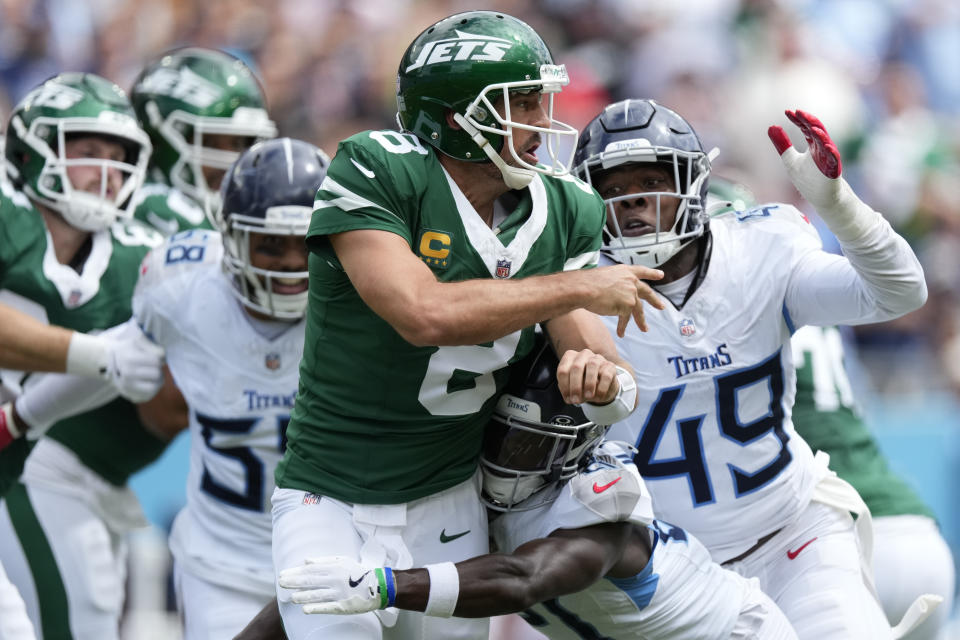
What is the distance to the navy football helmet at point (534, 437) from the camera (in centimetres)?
335

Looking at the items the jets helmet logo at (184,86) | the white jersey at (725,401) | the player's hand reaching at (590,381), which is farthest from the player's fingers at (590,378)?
the jets helmet logo at (184,86)

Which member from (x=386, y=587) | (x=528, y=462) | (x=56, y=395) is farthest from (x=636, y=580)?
(x=56, y=395)

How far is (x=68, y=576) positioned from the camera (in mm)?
4824

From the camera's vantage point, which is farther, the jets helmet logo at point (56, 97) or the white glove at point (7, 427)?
the jets helmet logo at point (56, 97)

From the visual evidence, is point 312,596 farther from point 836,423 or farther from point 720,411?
Result: point 836,423

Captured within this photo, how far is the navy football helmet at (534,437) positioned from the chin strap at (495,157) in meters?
0.44

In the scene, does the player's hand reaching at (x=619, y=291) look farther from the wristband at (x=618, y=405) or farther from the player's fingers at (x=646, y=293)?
the wristband at (x=618, y=405)

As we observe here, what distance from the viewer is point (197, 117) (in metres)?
5.80

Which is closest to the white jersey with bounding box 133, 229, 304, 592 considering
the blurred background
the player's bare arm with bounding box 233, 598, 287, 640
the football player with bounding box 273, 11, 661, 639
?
the player's bare arm with bounding box 233, 598, 287, 640

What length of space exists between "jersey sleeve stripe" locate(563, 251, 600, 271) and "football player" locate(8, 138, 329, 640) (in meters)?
1.10

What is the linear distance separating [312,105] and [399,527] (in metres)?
Result: 6.69

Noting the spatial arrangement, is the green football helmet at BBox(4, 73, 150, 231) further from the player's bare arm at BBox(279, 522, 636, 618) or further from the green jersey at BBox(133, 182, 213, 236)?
the player's bare arm at BBox(279, 522, 636, 618)

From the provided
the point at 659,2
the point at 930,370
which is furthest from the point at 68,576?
the point at 659,2

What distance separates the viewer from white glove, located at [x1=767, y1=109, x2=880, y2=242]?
3.43 meters
